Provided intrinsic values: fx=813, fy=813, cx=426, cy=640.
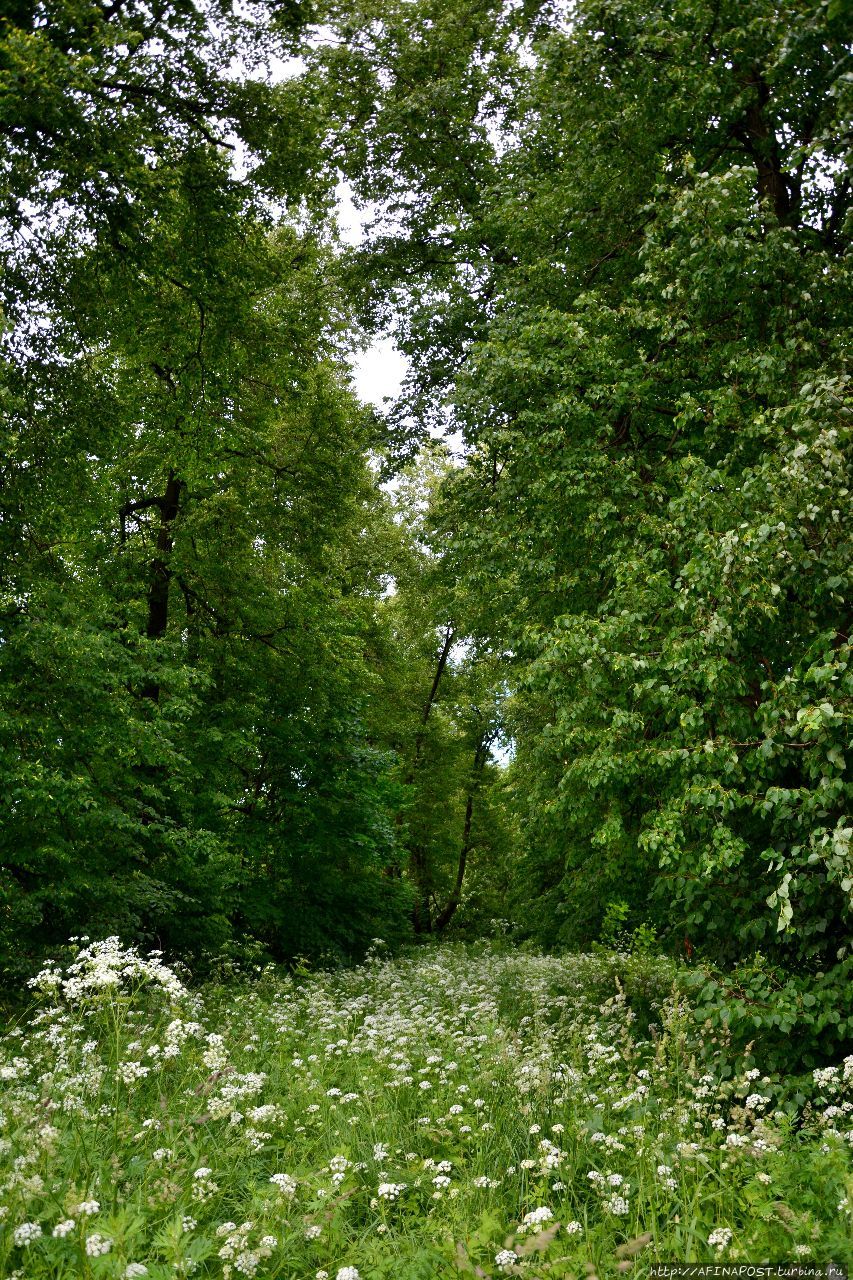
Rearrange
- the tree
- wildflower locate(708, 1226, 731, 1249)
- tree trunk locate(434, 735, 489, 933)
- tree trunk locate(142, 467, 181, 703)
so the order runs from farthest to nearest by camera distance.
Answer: tree trunk locate(434, 735, 489, 933)
tree trunk locate(142, 467, 181, 703)
the tree
wildflower locate(708, 1226, 731, 1249)

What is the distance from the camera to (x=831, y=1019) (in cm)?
553

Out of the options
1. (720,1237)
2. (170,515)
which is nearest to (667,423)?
(720,1237)

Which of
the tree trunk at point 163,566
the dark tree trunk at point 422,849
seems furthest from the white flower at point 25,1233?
the dark tree trunk at point 422,849

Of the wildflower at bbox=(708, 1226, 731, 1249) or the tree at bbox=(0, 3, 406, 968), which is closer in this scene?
the wildflower at bbox=(708, 1226, 731, 1249)

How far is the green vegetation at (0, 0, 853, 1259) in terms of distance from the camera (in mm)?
5598

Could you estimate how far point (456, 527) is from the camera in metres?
14.7

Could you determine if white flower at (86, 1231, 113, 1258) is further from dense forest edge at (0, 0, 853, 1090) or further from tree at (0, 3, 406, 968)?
tree at (0, 3, 406, 968)

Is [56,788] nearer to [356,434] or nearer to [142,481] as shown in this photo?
[142,481]

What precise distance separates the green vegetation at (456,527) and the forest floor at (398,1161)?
6 centimetres

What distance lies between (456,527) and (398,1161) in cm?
A: 1110

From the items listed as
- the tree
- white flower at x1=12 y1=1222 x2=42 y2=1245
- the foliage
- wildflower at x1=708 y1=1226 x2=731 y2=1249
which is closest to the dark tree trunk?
the tree

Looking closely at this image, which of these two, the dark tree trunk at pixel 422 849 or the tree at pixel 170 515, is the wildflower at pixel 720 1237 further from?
the dark tree trunk at pixel 422 849

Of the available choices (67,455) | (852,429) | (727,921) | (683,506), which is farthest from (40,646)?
(852,429)

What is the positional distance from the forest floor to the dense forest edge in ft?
3.15
